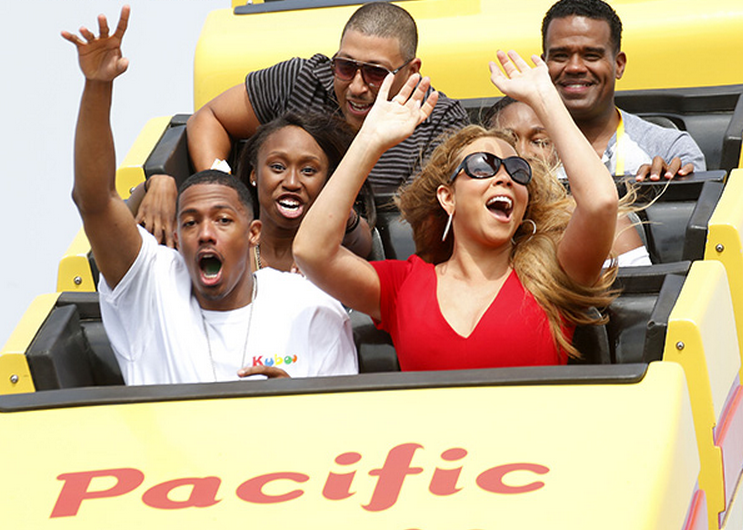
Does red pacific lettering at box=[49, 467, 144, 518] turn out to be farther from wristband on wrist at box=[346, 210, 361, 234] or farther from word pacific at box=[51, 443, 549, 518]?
wristband on wrist at box=[346, 210, 361, 234]

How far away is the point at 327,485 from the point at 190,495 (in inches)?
8.6

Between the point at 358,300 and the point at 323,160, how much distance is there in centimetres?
55

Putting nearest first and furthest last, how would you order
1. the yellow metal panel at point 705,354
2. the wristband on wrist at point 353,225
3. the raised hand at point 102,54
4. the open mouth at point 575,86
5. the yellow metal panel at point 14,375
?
the yellow metal panel at point 705,354 → the raised hand at point 102,54 → the yellow metal panel at point 14,375 → the wristband on wrist at point 353,225 → the open mouth at point 575,86

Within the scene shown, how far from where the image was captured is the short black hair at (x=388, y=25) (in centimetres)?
375

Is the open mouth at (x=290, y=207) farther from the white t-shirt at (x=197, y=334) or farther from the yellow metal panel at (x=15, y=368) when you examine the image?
the yellow metal panel at (x=15, y=368)

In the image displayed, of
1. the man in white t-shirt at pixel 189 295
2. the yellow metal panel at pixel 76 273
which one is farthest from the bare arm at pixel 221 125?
the man in white t-shirt at pixel 189 295

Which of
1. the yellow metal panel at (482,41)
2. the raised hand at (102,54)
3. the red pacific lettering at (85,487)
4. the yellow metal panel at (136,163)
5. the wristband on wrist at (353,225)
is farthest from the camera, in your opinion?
the yellow metal panel at (482,41)

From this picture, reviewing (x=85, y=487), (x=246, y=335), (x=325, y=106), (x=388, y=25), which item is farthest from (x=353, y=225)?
(x=85, y=487)

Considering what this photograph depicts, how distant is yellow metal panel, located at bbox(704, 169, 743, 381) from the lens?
3.11 meters

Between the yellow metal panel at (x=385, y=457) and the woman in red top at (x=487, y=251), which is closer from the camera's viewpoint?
the yellow metal panel at (x=385, y=457)

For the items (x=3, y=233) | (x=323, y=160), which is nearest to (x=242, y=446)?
(x=323, y=160)

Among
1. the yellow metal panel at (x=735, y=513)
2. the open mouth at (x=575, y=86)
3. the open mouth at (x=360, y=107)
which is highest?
the open mouth at (x=360, y=107)

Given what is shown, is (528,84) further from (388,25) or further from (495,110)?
(388,25)

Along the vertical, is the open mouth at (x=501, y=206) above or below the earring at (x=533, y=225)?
above
